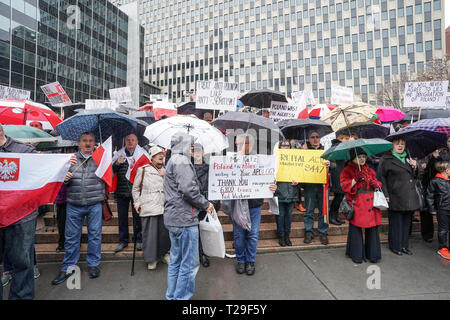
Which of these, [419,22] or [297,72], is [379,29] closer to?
[419,22]

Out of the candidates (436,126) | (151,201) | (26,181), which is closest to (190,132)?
(151,201)

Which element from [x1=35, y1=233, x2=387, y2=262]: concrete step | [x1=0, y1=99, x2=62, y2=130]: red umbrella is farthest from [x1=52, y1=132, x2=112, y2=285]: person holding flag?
[x1=0, y1=99, x2=62, y2=130]: red umbrella

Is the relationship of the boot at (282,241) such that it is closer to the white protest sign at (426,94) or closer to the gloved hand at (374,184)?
the gloved hand at (374,184)

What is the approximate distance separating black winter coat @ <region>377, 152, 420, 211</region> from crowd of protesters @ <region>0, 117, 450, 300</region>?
0.02 m

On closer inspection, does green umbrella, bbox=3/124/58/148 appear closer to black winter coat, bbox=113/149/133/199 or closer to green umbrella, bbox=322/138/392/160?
black winter coat, bbox=113/149/133/199

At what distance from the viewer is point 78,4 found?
38719 millimetres

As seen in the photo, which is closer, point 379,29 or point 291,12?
point 379,29

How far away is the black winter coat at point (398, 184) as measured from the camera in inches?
165

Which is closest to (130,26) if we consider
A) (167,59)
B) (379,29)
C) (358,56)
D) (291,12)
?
(167,59)

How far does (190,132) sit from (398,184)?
3881mm

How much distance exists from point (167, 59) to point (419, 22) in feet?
211

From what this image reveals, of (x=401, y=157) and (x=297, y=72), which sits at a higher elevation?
(x=297, y=72)

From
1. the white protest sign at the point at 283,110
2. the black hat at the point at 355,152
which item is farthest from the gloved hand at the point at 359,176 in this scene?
the white protest sign at the point at 283,110

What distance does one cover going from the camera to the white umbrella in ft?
11.9
